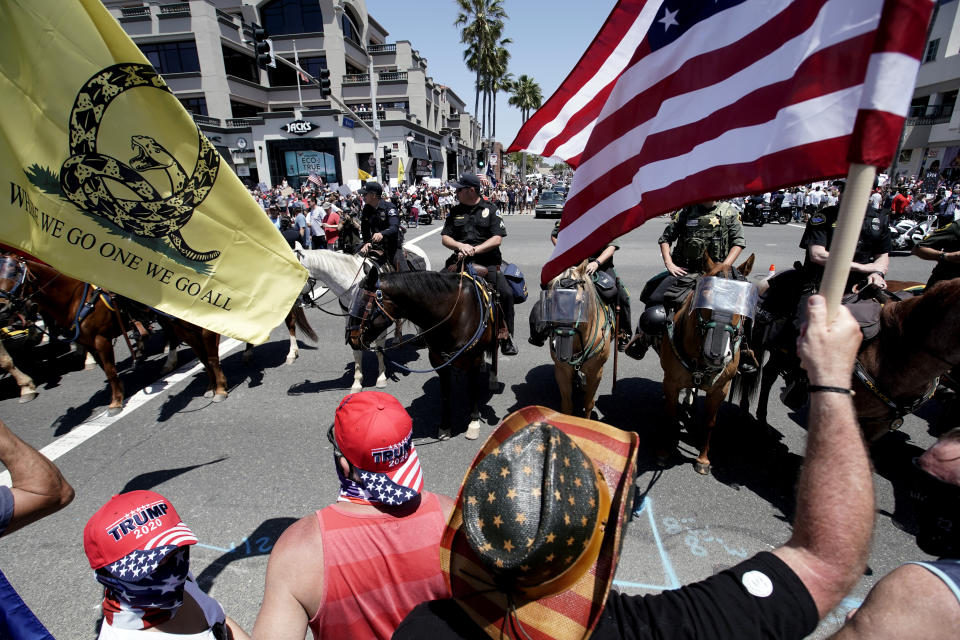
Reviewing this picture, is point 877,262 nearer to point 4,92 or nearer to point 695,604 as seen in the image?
point 695,604

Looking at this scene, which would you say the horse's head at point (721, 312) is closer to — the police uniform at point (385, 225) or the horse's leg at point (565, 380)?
the horse's leg at point (565, 380)

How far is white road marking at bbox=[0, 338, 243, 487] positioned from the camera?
15.7ft

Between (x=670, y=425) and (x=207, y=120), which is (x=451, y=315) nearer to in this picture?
(x=670, y=425)

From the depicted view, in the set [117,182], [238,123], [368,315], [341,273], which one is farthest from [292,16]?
[117,182]

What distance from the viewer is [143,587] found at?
1.55 m

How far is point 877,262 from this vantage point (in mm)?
4266

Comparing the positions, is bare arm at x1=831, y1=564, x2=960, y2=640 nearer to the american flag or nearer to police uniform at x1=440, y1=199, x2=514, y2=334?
the american flag

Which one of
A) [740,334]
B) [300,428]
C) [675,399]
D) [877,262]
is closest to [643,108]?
[740,334]

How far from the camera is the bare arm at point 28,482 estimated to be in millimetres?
1665

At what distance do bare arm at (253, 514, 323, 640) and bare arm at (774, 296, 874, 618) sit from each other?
4.91 ft

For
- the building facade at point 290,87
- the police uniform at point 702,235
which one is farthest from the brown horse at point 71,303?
the building facade at point 290,87

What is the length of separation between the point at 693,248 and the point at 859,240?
1452 millimetres

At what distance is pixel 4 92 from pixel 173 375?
5316 mm

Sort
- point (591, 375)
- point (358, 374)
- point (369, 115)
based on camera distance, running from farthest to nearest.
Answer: point (369, 115) → point (358, 374) → point (591, 375)
